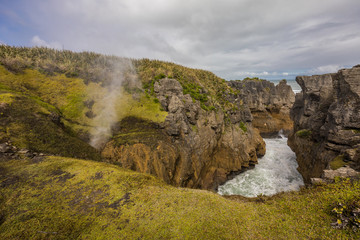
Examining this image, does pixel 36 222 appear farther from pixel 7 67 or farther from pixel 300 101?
pixel 300 101

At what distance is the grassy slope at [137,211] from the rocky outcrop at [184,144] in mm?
8519

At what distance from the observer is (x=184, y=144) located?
2003 centimetres

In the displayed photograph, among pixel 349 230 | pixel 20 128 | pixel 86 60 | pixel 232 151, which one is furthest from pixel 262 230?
pixel 86 60

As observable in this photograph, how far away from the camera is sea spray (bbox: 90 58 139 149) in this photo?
1796 cm

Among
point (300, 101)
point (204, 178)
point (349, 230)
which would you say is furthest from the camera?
point (300, 101)

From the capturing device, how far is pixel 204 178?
2377 cm

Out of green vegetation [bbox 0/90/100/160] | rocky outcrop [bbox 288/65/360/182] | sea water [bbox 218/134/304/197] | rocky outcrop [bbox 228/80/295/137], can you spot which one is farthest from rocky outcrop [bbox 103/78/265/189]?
rocky outcrop [bbox 228/80/295/137]

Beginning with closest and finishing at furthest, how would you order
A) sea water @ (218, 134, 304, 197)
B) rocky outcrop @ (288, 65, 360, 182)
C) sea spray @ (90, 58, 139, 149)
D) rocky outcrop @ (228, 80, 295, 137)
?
rocky outcrop @ (288, 65, 360, 182) < sea spray @ (90, 58, 139, 149) < sea water @ (218, 134, 304, 197) < rocky outcrop @ (228, 80, 295, 137)

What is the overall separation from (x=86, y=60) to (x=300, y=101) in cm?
4843

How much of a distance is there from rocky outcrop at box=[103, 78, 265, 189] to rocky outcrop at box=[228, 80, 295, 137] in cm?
2693

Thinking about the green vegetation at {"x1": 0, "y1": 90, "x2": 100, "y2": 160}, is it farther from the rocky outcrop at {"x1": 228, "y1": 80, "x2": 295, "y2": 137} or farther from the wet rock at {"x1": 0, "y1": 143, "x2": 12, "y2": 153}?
the rocky outcrop at {"x1": 228, "y1": 80, "x2": 295, "y2": 137}

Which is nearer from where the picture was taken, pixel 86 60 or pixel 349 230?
pixel 349 230

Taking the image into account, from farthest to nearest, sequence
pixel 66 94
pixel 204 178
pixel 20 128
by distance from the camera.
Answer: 1. pixel 204 178
2. pixel 66 94
3. pixel 20 128

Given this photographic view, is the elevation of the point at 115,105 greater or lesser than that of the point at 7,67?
lesser
